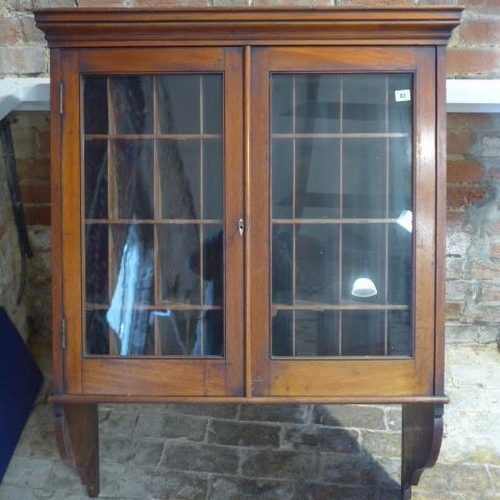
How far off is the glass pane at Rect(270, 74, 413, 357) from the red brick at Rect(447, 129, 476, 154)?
2.79 feet

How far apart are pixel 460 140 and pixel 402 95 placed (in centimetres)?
87

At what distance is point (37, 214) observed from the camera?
2721 millimetres

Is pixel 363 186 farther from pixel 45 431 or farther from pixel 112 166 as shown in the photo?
pixel 45 431

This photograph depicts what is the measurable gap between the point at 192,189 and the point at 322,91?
405 millimetres

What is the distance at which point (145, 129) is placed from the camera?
74.1 inches

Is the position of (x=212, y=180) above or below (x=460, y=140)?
below

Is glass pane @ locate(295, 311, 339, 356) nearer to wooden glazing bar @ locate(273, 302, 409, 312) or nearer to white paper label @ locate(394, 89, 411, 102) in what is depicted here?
wooden glazing bar @ locate(273, 302, 409, 312)

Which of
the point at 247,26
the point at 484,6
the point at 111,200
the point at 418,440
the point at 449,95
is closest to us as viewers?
the point at 247,26

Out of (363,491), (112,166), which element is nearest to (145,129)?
(112,166)

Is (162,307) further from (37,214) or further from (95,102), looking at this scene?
(37,214)

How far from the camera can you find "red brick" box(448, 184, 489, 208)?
2.66 m

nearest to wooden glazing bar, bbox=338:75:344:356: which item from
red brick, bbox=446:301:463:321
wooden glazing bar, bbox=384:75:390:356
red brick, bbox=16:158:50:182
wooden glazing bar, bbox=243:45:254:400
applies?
wooden glazing bar, bbox=384:75:390:356

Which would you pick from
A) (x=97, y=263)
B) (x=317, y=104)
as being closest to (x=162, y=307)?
(x=97, y=263)

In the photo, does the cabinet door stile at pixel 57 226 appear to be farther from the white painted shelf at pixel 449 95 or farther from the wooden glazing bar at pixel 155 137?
the white painted shelf at pixel 449 95
